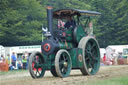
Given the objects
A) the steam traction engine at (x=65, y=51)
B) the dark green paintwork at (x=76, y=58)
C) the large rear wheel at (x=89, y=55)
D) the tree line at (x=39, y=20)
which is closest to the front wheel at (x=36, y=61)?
the steam traction engine at (x=65, y=51)

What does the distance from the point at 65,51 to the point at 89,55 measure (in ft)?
5.65

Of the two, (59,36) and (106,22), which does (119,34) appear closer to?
(106,22)

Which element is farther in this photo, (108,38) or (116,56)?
(108,38)

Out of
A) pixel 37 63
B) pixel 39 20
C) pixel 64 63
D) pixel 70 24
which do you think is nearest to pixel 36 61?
pixel 37 63

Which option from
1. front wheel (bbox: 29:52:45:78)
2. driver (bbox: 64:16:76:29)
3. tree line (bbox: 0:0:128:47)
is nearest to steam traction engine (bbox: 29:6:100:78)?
front wheel (bbox: 29:52:45:78)

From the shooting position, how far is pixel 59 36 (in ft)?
41.0

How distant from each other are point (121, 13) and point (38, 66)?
1420 inches

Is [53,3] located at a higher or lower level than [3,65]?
higher

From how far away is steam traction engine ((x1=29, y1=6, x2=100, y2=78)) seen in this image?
39.6 feet

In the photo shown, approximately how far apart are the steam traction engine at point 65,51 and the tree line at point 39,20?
2106cm

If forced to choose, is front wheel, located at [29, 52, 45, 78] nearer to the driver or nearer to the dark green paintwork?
the dark green paintwork

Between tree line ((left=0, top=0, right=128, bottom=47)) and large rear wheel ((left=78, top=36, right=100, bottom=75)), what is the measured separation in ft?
68.7

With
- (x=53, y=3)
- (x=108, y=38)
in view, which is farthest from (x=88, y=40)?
(x=108, y=38)

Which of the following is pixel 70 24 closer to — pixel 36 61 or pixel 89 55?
pixel 89 55
